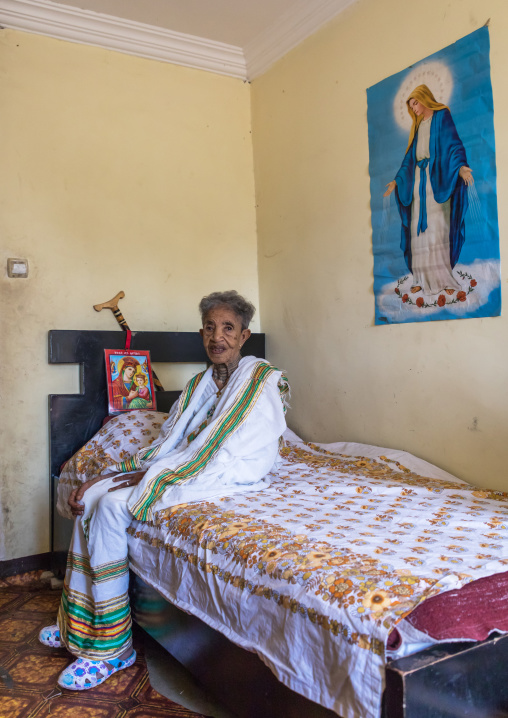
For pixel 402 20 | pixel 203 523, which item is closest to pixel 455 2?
pixel 402 20

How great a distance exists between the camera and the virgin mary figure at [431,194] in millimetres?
2537

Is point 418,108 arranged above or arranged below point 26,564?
above

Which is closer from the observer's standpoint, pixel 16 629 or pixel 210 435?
pixel 210 435

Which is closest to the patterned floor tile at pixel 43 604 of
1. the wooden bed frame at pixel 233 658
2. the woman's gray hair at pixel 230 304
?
the wooden bed frame at pixel 233 658

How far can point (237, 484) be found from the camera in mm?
2289

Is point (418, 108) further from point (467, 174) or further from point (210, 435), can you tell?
point (210, 435)

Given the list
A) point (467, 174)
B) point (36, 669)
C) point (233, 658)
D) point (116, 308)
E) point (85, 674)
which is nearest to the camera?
point (233, 658)

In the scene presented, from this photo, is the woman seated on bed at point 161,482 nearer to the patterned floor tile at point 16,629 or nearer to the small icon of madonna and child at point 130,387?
the patterned floor tile at point 16,629

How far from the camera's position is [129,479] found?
2338 millimetres

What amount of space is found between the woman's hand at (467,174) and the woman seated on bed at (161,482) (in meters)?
1.15

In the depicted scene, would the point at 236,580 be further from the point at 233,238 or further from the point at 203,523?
the point at 233,238

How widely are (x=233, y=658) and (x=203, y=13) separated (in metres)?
3.35

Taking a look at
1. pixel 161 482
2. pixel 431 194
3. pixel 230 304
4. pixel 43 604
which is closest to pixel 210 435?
pixel 161 482

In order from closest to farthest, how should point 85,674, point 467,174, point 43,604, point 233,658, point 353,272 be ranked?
point 233,658, point 85,674, point 467,174, point 43,604, point 353,272
